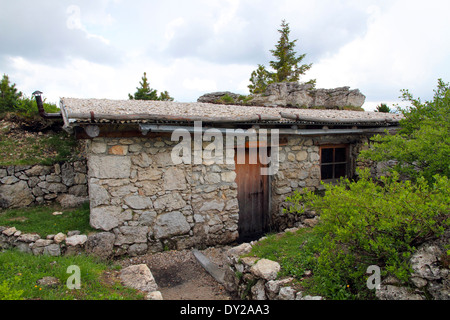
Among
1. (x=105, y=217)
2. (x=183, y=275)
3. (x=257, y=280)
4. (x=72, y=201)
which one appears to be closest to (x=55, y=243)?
(x=105, y=217)

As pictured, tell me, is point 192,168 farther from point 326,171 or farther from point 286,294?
point 326,171

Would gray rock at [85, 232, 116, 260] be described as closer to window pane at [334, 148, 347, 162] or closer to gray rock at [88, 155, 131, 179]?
gray rock at [88, 155, 131, 179]

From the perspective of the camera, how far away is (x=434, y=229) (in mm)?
2387

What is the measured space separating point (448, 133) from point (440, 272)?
208 cm

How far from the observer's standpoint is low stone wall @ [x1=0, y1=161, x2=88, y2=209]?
5.81 metres

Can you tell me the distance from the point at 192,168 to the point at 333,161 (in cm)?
392

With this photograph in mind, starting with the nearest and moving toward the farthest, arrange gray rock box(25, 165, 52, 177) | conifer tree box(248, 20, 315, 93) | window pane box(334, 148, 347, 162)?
gray rock box(25, 165, 52, 177) → window pane box(334, 148, 347, 162) → conifer tree box(248, 20, 315, 93)

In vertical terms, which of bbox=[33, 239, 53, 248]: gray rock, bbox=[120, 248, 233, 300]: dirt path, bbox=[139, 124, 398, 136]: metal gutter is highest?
bbox=[139, 124, 398, 136]: metal gutter

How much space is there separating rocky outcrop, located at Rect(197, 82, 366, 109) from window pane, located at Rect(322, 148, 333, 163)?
447 centimetres

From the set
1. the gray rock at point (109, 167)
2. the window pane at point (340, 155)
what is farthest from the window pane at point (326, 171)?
the gray rock at point (109, 167)

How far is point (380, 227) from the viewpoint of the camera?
247cm

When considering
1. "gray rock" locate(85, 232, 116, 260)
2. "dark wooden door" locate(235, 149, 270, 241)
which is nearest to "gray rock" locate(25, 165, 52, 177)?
"gray rock" locate(85, 232, 116, 260)

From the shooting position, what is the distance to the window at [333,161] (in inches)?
275
